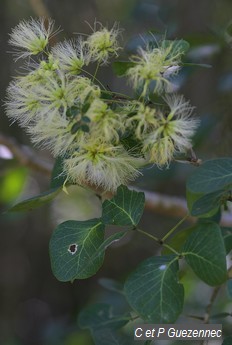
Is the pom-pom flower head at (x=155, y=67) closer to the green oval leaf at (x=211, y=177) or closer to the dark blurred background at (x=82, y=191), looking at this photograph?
the green oval leaf at (x=211, y=177)

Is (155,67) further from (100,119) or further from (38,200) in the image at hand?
(38,200)

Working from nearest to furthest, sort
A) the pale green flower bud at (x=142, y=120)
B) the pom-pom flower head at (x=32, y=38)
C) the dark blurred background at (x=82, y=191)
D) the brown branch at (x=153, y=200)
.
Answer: the pale green flower bud at (x=142, y=120) → the pom-pom flower head at (x=32, y=38) → the brown branch at (x=153, y=200) → the dark blurred background at (x=82, y=191)

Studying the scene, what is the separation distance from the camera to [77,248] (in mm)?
673

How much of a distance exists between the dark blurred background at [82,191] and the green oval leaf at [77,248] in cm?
35

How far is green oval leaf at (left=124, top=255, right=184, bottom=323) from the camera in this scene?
0.61 meters

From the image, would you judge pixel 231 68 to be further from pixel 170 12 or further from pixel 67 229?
pixel 67 229

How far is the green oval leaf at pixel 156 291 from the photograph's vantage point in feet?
2.00

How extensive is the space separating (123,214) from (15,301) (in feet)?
6.74

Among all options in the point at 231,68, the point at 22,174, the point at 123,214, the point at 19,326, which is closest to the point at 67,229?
the point at 123,214

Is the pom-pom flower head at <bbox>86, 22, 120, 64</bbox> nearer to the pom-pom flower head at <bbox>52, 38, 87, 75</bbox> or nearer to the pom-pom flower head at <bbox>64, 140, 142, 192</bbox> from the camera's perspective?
the pom-pom flower head at <bbox>52, 38, 87, 75</bbox>

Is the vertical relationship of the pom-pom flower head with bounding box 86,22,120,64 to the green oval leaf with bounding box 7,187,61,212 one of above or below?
above

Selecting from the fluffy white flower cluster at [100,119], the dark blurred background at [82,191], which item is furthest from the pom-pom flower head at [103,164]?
the dark blurred background at [82,191]

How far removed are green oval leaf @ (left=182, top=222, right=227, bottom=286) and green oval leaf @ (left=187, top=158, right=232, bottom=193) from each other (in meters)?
0.05

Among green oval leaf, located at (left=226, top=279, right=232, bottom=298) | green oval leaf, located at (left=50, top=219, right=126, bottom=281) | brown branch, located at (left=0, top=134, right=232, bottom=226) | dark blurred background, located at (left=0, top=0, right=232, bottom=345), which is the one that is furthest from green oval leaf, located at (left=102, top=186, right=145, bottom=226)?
brown branch, located at (left=0, top=134, right=232, bottom=226)
